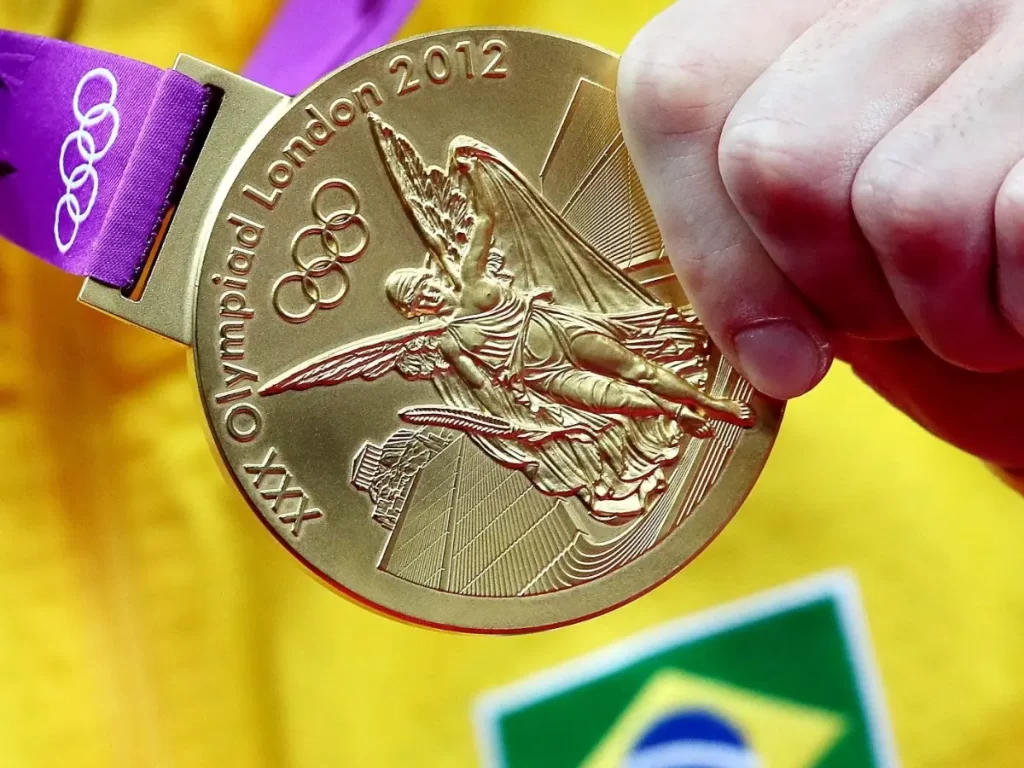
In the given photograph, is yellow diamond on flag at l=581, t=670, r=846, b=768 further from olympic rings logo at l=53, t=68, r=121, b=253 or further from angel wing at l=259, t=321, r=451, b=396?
olympic rings logo at l=53, t=68, r=121, b=253

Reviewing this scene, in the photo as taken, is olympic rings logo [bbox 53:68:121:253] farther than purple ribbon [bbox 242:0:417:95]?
No

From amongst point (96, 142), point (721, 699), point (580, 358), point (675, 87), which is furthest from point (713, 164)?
point (721, 699)

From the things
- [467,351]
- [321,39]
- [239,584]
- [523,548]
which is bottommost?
[239,584]

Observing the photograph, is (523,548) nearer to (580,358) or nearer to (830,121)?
(580,358)

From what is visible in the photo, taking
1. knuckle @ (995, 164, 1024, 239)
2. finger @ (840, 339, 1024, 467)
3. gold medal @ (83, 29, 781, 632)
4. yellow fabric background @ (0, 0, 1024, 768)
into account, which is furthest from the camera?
yellow fabric background @ (0, 0, 1024, 768)

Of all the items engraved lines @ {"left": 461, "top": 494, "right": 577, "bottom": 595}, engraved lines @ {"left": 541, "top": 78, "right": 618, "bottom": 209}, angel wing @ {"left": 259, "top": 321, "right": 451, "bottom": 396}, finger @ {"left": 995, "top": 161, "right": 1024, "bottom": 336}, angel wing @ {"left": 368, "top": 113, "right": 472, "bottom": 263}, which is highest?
engraved lines @ {"left": 541, "top": 78, "right": 618, "bottom": 209}

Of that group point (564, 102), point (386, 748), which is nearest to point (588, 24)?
point (564, 102)

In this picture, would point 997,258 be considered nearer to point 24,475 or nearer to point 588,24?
point 588,24

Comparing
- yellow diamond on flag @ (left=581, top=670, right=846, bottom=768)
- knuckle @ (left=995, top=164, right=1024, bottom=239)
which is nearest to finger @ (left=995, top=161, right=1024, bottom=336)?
knuckle @ (left=995, top=164, right=1024, bottom=239)
